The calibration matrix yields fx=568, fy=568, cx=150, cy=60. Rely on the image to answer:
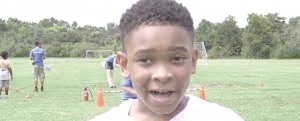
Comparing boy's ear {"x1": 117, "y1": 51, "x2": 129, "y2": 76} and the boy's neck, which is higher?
boy's ear {"x1": 117, "y1": 51, "x2": 129, "y2": 76}

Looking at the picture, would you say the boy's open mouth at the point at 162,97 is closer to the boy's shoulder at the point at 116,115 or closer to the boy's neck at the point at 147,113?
the boy's neck at the point at 147,113

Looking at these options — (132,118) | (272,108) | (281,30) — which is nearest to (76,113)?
(272,108)

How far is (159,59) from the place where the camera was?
6.56 ft

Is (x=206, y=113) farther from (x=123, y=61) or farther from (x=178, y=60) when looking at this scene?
(x=123, y=61)

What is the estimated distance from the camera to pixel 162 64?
6.55 ft

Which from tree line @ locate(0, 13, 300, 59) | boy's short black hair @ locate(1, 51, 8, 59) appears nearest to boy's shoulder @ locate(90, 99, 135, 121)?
boy's short black hair @ locate(1, 51, 8, 59)

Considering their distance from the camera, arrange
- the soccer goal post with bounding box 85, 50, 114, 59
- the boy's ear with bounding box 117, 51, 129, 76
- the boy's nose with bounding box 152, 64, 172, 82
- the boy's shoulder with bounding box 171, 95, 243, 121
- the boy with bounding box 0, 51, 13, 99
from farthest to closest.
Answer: the soccer goal post with bounding box 85, 50, 114, 59
the boy with bounding box 0, 51, 13, 99
the boy's ear with bounding box 117, 51, 129, 76
the boy's shoulder with bounding box 171, 95, 243, 121
the boy's nose with bounding box 152, 64, 172, 82

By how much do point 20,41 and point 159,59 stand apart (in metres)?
→ 93.4

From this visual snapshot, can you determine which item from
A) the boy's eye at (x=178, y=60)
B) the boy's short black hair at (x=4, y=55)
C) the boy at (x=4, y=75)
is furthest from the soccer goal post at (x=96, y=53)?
the boy's eye at (x=178, y=60)

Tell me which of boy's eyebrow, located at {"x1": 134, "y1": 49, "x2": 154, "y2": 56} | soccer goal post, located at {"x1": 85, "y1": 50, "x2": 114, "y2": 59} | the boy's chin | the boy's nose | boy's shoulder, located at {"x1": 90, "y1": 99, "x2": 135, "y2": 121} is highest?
boy's eyebrow, located at {"x1": 134, "y1": 49, "x2": 154, "y2": 56}

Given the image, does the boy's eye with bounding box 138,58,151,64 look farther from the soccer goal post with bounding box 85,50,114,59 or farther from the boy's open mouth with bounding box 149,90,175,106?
the soccer goal post with bounding box 85,50,114,59

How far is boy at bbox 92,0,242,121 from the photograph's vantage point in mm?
1987

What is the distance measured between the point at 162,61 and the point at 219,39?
91329mm

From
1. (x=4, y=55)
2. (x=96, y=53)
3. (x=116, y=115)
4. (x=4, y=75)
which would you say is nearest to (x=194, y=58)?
(x=116, y=115)
